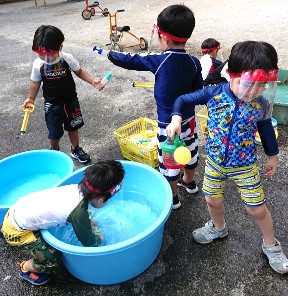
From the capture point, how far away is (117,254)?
6.13 ft

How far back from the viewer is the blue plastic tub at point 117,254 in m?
1.80

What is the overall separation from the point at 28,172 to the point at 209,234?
168 centimetres

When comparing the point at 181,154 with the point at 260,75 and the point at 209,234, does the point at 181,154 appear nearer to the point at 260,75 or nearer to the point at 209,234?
the point at 260,75

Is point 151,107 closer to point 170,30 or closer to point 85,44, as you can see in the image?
point 170,30

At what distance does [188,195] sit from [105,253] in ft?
3.99

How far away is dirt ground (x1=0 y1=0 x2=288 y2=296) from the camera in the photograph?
2121mm

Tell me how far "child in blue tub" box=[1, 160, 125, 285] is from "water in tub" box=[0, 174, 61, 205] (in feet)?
2.86

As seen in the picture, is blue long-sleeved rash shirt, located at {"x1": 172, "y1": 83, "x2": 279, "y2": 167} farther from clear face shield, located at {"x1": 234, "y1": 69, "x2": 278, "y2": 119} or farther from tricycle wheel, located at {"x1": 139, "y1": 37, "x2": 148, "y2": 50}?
tricycle wheel, located at {"x1": 139, "y1": 37, "x2": 148, "y2": 50}

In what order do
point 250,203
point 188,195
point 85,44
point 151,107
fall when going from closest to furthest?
point 250,203 < point 188,195 < point 151,107 < point 85,44

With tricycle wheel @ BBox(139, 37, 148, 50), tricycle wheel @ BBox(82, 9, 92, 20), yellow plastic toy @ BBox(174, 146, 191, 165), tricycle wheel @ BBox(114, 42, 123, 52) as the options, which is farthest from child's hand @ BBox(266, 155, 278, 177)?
tricycle wheel @ BBox(82, 9, 92, 20)

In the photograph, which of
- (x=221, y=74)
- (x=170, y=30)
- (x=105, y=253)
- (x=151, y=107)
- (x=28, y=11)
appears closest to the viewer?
(x=105, y=253)

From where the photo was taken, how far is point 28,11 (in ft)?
39.7

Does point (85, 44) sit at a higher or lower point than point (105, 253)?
lower

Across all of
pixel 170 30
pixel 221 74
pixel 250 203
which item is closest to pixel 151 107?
pixel 221 74
